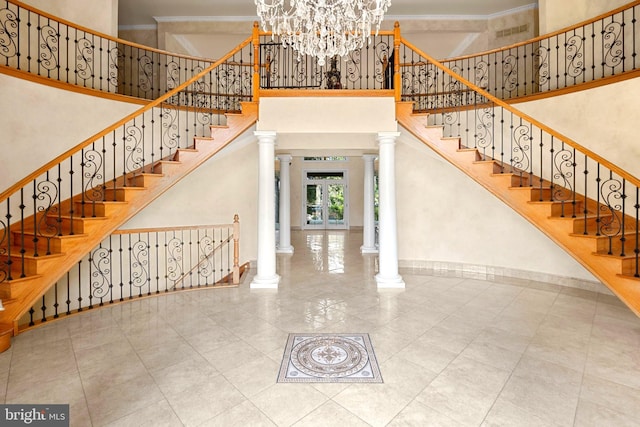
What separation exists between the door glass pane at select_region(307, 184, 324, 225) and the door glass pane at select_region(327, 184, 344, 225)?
1.54 feet

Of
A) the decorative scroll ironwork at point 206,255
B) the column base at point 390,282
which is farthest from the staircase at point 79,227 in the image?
the column base at point 390,282

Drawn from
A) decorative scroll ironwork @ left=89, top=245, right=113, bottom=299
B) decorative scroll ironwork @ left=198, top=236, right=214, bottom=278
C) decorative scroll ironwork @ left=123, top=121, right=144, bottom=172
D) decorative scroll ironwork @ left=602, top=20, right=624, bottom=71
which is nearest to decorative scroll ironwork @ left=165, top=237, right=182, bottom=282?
decorative scroll ironwork @ left=198, top=236, right=214, bottom=278

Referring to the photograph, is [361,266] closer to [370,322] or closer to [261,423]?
[370,322]

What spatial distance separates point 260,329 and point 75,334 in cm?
208

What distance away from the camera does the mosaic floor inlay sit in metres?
2.64

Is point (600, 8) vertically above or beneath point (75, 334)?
above

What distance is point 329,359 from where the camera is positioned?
2943 millimetres

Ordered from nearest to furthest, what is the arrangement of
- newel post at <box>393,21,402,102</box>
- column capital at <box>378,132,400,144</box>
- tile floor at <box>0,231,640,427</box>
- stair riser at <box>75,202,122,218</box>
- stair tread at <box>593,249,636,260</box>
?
tile floor at <box>0,231,640,427</box> < stair tread at <box>593,249,636,260</box> < stair riser at <box>75,202,122,218</box> < newel post at <box>393,21,402,102</box> < column capital at <box>378,132,400,144</box>

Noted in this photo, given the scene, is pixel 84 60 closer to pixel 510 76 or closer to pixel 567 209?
pixel 567 209

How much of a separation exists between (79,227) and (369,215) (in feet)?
22.4

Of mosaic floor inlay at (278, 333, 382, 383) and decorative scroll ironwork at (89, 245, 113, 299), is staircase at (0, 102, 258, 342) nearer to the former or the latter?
decorative scroll ironwork at (89, 245, 113, 299)

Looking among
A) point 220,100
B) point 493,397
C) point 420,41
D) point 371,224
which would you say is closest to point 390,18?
point 420,41

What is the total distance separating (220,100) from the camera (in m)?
8.24

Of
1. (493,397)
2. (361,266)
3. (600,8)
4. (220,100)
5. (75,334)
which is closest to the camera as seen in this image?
(493,397)
